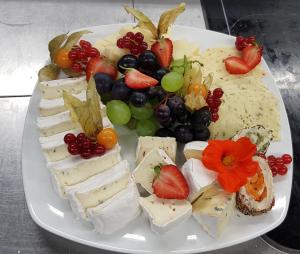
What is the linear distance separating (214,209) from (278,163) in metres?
0.27

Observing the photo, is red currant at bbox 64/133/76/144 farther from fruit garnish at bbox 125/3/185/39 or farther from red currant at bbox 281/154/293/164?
red currant at bbox 281/154/293/164

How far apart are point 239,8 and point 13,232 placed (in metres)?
1.26

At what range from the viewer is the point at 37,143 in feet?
3.85

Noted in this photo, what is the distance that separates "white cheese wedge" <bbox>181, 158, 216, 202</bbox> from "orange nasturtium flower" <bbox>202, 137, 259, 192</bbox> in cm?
2

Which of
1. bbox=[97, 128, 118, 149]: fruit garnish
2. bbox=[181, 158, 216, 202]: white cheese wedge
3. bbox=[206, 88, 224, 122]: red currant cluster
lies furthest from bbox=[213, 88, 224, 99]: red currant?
bbox=[97, 128, 118, 149]: fruit garnish

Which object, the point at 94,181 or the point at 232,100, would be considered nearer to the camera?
the point at 94,181

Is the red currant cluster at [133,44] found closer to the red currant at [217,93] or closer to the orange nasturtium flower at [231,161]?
the red currant at [217,93]

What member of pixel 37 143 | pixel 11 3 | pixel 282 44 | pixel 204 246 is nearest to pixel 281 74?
pixel 282 44

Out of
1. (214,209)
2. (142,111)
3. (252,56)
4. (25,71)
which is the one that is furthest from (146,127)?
(25,71)

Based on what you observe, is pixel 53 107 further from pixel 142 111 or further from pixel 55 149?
pixel 142 111

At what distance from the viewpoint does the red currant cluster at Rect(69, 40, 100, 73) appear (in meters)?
1.22

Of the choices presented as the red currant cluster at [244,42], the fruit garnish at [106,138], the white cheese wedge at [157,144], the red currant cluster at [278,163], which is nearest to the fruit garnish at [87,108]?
the fruit garnish at [106,138]

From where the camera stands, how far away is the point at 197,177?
104 centimetres

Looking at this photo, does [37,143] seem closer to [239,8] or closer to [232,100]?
[232,100]
